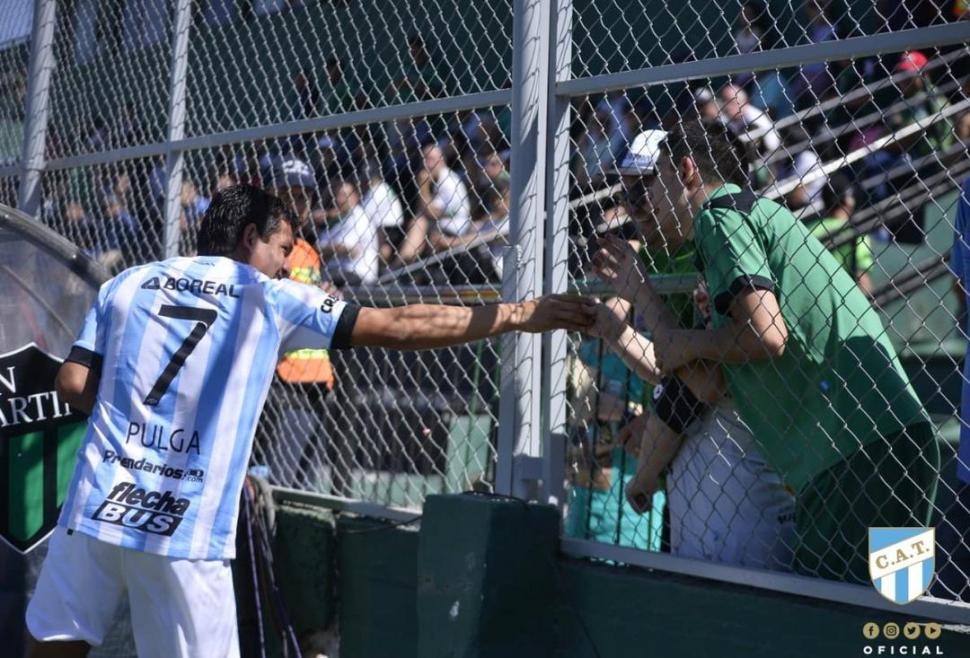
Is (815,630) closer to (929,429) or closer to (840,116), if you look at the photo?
(929,429)

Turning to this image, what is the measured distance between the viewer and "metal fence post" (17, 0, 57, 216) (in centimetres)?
709

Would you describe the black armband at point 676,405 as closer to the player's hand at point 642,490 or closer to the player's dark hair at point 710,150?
the player's hand at point 642,490

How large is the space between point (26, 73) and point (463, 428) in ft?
11.4

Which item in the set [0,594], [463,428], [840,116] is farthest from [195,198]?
[840,116]

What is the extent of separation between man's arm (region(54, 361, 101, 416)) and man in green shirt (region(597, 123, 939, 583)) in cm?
187

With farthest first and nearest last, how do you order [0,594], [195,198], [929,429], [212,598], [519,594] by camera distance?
1. [195,198]
2. [0,594]
3. [519,594]
4. [212,598]
5. [929,429]

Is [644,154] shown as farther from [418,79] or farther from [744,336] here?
[418,79]

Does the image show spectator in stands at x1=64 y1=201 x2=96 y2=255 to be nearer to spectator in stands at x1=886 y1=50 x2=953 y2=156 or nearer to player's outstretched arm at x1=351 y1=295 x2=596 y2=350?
player's outstretched arm at x1=351 y1=295 x2=596 y2=350

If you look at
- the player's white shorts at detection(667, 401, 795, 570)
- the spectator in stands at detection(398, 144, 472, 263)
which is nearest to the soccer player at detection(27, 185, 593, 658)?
the player's white shorts at detection(667, 401, 795, 570)

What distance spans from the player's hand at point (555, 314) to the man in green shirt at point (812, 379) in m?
0.30

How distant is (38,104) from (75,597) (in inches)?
159

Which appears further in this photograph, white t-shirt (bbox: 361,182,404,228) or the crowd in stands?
white t-shirt (bbox: 361,182,404,228)

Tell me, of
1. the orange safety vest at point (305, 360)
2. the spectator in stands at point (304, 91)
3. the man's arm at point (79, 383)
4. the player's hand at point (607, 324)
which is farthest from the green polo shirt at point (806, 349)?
the orange safety vest at point (305, 360)

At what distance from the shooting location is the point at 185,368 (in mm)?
3912
